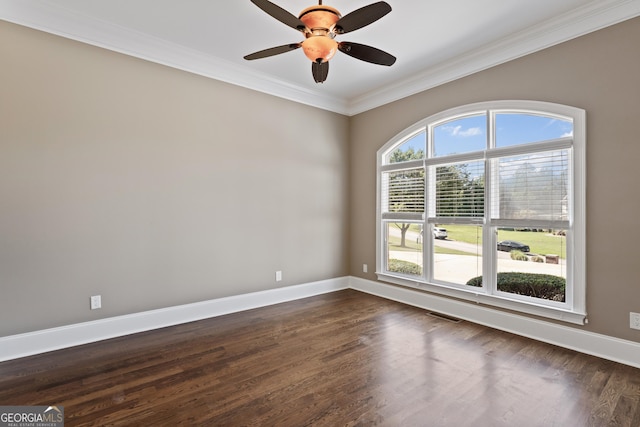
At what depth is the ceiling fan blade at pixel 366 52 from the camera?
2.34m

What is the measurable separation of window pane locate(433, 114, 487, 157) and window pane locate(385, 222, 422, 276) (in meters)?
1.11

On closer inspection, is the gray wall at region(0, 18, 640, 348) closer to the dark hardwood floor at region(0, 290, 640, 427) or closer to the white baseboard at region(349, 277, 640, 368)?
the white baseboard at region(349, 277, 640, 368)

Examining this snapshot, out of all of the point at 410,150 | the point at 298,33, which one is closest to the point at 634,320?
the point at 410,150

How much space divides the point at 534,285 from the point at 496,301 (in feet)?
1.36

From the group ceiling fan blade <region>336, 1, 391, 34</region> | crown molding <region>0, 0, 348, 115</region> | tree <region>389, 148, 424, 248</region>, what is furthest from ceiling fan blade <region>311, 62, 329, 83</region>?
tree <region>389, 148, 424, 248</region>

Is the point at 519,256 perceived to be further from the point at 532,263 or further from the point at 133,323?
the point at 133,323

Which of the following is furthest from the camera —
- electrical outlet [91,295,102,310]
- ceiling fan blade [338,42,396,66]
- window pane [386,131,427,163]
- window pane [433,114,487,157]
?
window pane [386,131,427,163]

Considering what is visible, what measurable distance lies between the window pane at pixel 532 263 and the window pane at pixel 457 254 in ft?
0.84

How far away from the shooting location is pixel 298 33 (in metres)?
3.14

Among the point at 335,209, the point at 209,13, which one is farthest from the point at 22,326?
the point at 335,209

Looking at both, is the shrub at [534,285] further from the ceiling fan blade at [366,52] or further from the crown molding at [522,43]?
the ceiling fan blade at [366,52]

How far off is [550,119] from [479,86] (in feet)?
2.86

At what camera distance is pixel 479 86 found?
142 inches

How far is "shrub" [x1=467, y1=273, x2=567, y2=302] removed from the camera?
10.1 ft
